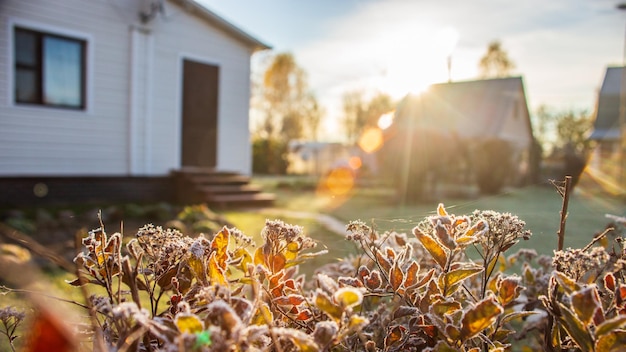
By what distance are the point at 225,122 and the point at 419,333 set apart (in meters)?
10.8

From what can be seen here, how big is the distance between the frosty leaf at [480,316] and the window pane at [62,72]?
985cm

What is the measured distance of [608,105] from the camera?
27094 mm

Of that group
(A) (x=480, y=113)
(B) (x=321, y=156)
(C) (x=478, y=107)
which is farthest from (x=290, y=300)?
(B) (x=321, y=156)

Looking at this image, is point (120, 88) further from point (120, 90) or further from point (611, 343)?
Answer: point (611, 343)

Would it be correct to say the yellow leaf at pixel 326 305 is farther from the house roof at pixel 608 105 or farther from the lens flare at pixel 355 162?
the house roof at pixel 608 105

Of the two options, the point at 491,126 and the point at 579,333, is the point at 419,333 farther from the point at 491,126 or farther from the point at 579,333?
the point at 491,126

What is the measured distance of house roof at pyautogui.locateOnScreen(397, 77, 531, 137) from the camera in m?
19.7

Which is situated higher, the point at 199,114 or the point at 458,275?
the point at 199,114

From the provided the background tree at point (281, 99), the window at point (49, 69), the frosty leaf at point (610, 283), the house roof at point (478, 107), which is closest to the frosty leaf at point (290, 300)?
the frosty leaf at point (610, 283)

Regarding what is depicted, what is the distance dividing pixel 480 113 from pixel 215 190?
17.5 m

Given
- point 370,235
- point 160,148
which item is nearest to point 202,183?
point 160,148

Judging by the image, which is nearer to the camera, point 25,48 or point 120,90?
point 25,48

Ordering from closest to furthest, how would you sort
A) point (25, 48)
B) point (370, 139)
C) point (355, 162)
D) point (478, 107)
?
point (25, 48) → point (478, 107) → point (355, 162) → point (370, 139)

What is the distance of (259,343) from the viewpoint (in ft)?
2.40
